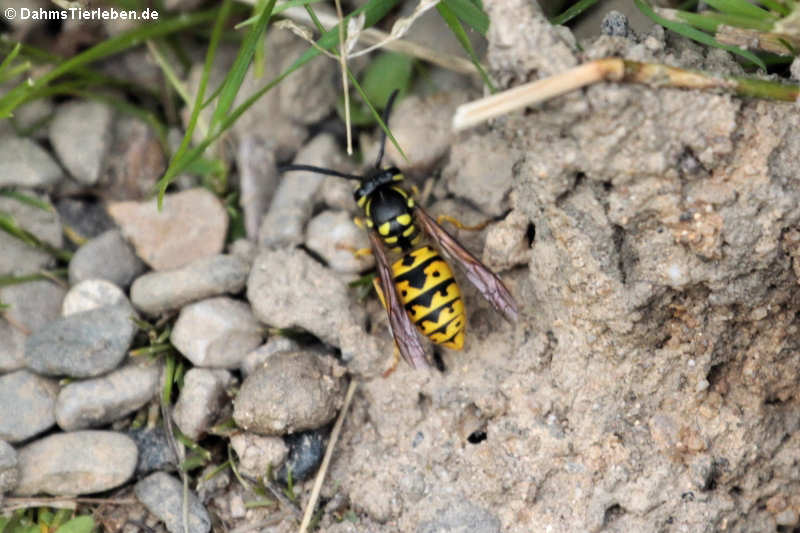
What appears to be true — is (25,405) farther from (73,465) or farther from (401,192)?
(401,192)

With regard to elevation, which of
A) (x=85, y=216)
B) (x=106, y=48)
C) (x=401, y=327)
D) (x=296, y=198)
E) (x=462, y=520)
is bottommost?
(x=462, y=520)

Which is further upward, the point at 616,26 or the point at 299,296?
the point at 616,26

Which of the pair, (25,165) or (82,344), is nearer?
(82,344)

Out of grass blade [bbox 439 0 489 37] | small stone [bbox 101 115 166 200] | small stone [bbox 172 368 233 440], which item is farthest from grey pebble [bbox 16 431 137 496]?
grass blade [bbox 439 0 489 37]

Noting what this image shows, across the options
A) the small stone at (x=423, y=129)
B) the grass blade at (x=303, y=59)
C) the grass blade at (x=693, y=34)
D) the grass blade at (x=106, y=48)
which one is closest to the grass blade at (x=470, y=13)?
the grass blade at (x=303, y=59)

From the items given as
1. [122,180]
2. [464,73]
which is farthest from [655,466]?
[122,180]

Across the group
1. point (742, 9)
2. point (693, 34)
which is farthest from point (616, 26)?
point (742, 9)

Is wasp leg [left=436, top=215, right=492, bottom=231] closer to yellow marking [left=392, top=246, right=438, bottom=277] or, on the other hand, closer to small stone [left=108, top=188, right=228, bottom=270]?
yellow marking [left=392, top=246, right=438, bottom=277]
